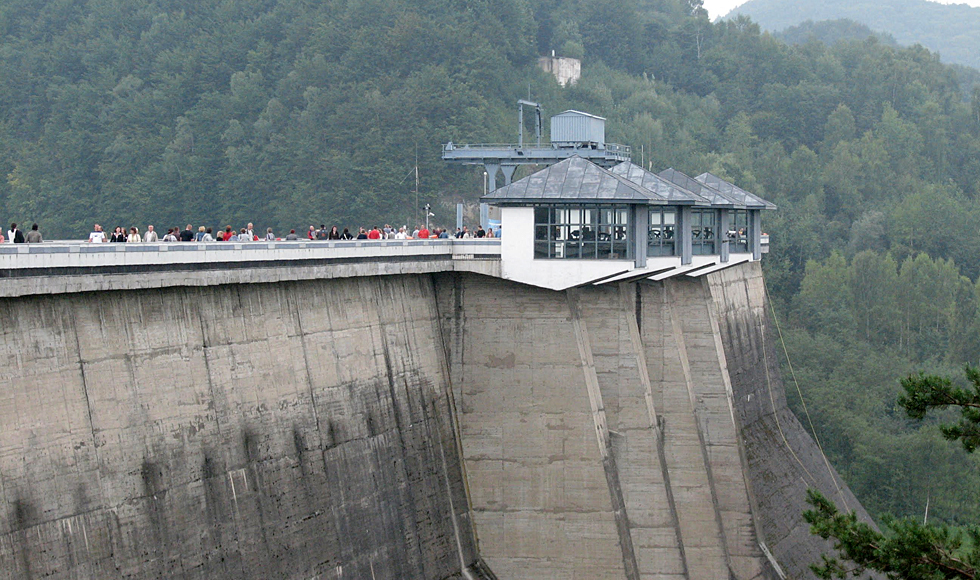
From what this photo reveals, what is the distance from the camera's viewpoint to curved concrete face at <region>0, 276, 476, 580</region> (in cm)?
2291

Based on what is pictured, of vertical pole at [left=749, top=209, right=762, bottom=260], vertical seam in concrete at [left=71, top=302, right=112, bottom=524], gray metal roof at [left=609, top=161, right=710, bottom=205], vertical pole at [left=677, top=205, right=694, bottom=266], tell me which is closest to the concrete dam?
vertical seam in concrete at [left=71, top=302, right=112, bottom=524]

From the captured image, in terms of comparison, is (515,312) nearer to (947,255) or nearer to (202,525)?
(202,525)

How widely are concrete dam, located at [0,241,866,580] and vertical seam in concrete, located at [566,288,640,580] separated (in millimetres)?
85

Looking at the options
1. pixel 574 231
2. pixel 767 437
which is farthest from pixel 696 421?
pixel 767 437

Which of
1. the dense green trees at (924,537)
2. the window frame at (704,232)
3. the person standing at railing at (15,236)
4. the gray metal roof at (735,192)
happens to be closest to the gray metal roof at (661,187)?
the window frame at (704,232)

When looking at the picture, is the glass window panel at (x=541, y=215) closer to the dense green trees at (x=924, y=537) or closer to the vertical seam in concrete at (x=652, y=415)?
the vertical seam in concrete at (x=652, y=415)

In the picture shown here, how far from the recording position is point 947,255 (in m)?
116

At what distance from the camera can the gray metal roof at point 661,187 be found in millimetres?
39259

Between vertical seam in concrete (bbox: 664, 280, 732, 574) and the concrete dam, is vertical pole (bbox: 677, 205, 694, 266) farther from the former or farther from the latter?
vertical seam in concrete (bbox: 664, 280, 732, 574)

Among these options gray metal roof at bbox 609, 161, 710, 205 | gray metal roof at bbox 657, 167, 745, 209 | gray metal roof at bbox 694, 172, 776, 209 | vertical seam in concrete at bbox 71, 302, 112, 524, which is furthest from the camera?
gray metal roof at bbox 694, 172, 776, 209

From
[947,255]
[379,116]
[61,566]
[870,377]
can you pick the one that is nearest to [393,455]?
[61,566]

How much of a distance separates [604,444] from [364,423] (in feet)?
25.8

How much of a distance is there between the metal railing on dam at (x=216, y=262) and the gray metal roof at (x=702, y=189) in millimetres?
12623

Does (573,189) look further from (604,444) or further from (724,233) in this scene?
(724,233)
